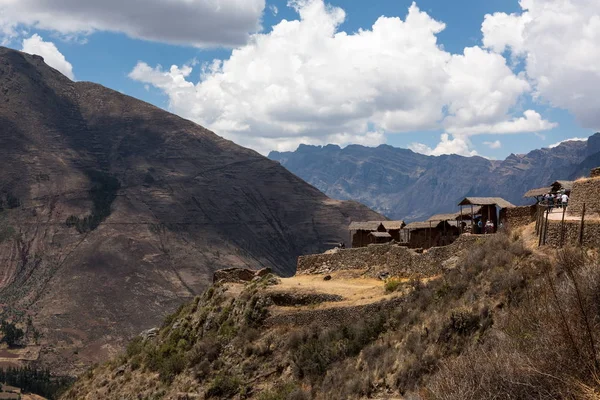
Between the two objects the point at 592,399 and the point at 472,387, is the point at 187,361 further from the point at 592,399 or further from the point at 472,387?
the point at 592,399

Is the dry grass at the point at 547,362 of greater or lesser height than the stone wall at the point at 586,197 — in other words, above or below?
below

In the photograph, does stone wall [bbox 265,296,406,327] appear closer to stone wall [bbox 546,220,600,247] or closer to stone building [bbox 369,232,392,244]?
stone wall [bbox 546,220,600,247]

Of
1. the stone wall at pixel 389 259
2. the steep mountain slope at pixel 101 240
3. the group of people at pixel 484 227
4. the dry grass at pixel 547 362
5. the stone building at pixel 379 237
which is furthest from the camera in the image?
the steep mountain slope at pixel 101 240

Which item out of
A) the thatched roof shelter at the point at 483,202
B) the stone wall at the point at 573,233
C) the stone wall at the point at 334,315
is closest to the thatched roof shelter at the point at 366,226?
the thatched roof shelter at the point at 483,202

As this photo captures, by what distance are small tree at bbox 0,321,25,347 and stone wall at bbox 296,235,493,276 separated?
87296 millimetres

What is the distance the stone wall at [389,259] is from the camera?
2800 cm

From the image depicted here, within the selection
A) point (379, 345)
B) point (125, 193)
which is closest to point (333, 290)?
point (379, 345)

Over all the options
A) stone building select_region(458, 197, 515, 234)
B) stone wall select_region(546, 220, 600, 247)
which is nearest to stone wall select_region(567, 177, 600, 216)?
stone wall select_region(546, 220, 600, 247)

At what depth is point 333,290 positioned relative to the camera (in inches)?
1172

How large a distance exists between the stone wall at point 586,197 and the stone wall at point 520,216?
204 inches

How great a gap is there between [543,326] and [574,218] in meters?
10.2

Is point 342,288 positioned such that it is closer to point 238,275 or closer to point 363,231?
point 238,275

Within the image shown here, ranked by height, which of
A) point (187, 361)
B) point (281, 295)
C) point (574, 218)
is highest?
point (574, 218)

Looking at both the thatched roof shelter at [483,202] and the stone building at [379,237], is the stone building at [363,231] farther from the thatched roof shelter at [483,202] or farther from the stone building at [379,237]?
the thatched roof shelter at [483,202]
